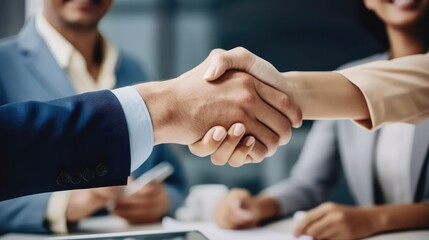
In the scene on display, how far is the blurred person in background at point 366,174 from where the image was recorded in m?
0.78

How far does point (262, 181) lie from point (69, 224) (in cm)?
50

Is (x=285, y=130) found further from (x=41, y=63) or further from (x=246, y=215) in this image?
(x=41, y=63)

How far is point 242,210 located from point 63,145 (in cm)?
36

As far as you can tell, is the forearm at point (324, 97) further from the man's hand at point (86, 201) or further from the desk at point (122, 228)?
the man's hand at point (86, 201)

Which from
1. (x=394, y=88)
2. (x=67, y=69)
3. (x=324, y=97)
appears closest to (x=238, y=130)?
(x=324, y=97)

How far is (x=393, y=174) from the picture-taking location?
940mm

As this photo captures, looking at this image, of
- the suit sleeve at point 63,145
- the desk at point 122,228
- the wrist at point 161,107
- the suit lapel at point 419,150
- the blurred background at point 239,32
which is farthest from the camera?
the blurred background at point 239,32

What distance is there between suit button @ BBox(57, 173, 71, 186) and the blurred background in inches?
17.0

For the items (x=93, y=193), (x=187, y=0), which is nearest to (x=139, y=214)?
(x=93, y=193)

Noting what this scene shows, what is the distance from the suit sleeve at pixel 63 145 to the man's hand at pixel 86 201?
0.84 feet

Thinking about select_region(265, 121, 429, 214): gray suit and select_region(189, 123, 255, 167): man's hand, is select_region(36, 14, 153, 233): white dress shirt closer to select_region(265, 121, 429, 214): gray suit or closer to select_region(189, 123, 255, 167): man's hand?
select_region(189, 123, 255, 167): man's hand

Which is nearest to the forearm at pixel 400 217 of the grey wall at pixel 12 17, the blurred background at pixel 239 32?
the blurred background at pixel 239 32

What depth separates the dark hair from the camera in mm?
938

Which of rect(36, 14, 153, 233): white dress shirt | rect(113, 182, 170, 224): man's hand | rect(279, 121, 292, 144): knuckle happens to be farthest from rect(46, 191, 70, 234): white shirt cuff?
rect(279, 121, 292, 144): knuckle
